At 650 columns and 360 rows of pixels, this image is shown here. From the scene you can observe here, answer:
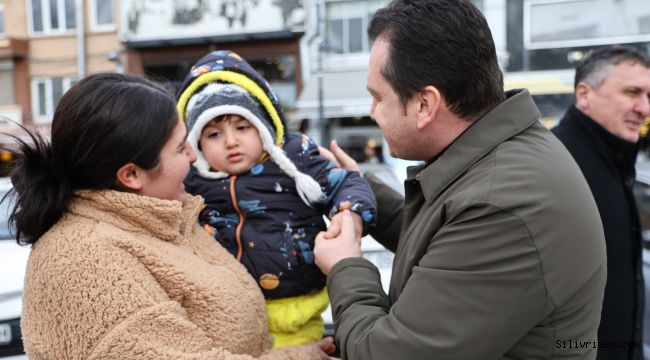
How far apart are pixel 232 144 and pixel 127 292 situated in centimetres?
70

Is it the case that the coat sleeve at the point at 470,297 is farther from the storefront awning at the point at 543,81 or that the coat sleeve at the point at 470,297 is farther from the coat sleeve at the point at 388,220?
the storefront awning at the point at 543,81

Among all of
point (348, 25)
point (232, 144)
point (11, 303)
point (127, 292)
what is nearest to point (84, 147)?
point (127, 292)

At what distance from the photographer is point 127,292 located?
1.27 metres

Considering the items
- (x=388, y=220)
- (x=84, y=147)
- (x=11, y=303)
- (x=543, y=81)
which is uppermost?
(x=543, y=81)

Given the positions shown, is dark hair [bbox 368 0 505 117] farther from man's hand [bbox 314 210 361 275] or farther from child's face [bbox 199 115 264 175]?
child's face [bbox 199 115 264 175]

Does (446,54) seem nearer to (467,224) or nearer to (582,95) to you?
(467,224)

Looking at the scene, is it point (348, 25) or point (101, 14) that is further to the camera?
point (101, 14)

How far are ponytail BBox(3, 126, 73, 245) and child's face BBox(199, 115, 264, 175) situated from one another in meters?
0.55

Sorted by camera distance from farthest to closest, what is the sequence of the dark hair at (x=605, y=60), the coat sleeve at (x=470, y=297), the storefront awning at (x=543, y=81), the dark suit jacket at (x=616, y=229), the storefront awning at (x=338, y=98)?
1. the storefront awning at (x=338, y=98)
2. the storefront awning at (x=543, y=81)
3. the dark hair at (x=605, y=60)
4. the dark suit jacket at (x=616, y=229)
5. the coat sleeve at (x=470, y=297)

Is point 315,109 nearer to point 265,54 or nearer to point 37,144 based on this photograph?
point 265,54

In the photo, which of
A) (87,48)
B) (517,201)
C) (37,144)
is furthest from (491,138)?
(87,48)

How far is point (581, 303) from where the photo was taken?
1256 mm

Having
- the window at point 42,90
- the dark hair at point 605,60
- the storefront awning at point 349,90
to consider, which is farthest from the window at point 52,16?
the dark hair at point 605,60

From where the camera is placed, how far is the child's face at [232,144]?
186 centimetres
